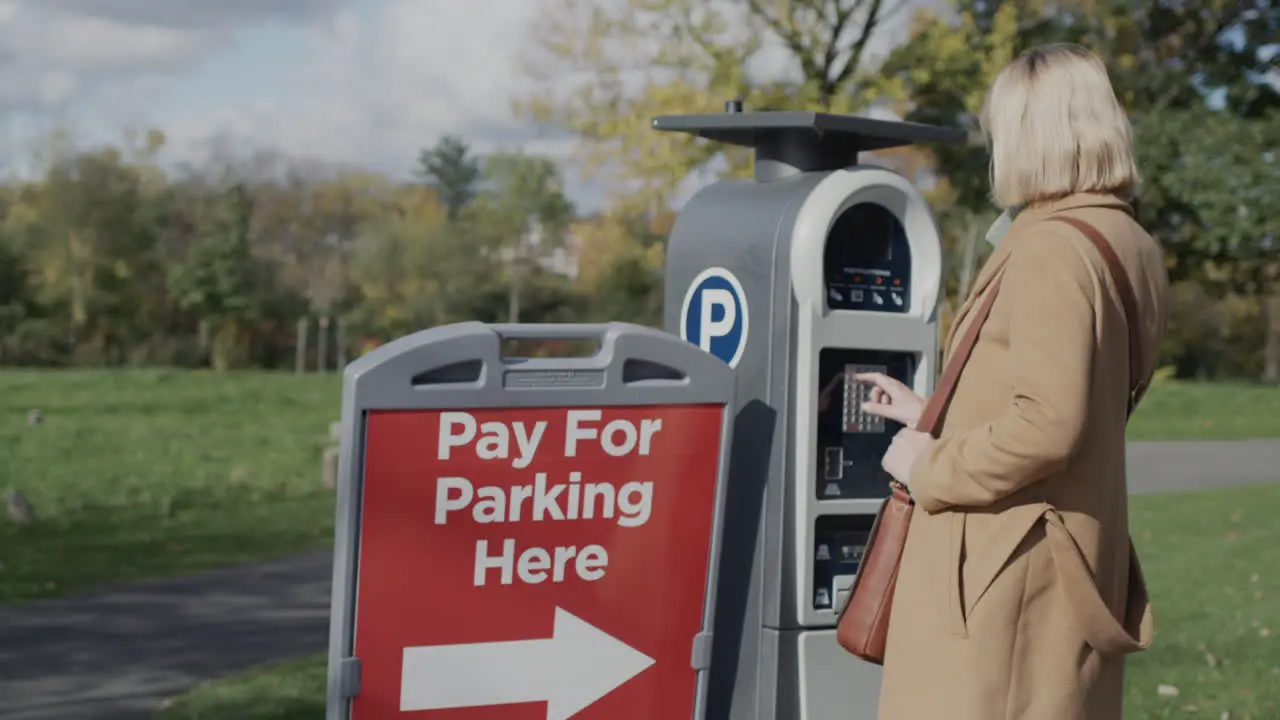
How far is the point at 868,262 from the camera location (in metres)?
4.23

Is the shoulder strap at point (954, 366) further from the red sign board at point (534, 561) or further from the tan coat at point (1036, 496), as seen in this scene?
the red sign board at point (534, 561)

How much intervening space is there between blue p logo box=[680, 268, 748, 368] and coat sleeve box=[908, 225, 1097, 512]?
54.4 inches

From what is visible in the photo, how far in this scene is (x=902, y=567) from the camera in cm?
296

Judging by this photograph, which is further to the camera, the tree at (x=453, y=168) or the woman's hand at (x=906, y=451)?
the tree at (x=453, y=168)

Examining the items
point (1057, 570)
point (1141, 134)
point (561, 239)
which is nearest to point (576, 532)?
point (1057, 570)

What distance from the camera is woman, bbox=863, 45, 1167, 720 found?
2682 millimetres

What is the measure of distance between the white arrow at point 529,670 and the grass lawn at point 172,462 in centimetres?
545

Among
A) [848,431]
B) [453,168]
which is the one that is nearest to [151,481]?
[848,431]

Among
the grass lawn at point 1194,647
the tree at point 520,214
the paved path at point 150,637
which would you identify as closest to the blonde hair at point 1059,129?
the grass lawn at point 1194,647

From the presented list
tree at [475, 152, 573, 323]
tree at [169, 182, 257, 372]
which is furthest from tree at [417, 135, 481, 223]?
tree at [169, 182, 257, 372]

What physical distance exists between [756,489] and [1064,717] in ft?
4.54

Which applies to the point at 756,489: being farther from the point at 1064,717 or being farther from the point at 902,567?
the point at 1064,717

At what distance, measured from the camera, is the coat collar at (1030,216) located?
2824 mm

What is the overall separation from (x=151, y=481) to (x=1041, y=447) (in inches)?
478
